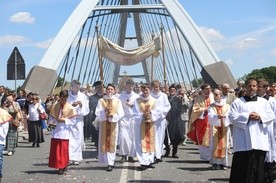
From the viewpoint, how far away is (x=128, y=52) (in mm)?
22906

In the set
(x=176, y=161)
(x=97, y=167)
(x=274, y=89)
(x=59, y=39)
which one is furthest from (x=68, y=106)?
(x=59, y=39)

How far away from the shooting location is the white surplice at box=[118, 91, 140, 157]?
12.2 meters

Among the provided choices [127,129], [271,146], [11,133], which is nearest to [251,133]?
[271,146]

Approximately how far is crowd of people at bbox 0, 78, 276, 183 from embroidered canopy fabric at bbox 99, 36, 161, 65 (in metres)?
7.17

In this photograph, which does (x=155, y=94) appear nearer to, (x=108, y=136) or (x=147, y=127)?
(x=147, y=127)

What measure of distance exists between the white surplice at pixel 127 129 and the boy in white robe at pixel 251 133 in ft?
15.1

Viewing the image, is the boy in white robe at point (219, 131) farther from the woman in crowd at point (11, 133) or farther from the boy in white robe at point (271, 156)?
the woman in crowd at point (11, 133)

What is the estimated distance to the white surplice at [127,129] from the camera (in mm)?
12156

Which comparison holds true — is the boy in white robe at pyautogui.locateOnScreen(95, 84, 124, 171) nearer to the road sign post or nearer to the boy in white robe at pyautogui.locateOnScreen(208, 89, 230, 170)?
the boy in white robe at pyautogui.locateOnScreen(208, 89, 230, 170)

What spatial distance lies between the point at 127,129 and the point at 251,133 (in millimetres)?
5153

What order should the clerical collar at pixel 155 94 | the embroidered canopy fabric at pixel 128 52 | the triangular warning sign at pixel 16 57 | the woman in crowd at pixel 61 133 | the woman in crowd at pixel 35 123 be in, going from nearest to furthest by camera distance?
the woman in crowd at pixel 61 133 → the clerical collar at pixel 155 94 → the woman in crowd at pixel 35 123 → the triangular warning sign at pixel 16 57 → the embroidered canopy fabric at pixel 128 52

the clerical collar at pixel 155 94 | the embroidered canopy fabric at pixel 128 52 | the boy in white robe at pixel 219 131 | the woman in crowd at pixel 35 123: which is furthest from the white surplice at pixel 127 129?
the embroidered canopy fabric at pixel 128 52

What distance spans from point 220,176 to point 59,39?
1898cm

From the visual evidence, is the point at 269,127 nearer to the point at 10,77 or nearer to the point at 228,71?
the point at 10,77
